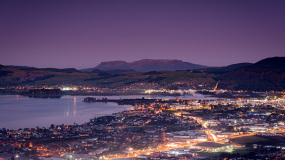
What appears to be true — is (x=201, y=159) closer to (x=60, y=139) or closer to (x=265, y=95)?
(x=60, y=139)

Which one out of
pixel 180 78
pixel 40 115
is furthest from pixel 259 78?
pixel 40 115

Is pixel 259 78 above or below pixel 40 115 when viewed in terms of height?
above

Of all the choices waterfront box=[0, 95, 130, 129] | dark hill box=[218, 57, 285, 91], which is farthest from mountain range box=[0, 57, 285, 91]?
waterfront box=[0, 95, 130, 129]

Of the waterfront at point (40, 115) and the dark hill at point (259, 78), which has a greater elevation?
the dark hill at point (259, 78)

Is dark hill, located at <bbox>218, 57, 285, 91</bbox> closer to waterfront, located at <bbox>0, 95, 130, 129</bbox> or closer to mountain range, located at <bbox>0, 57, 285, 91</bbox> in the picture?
mountain range, located at <bbox>0, 57, 285, 91</bbox>

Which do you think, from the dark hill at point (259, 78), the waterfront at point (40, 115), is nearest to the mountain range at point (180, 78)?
the dark hill at point (259, 78)

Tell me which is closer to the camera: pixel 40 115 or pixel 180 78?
pixel 40 115

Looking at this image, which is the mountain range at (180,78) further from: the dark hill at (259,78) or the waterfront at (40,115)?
the waterfront at (40,115)

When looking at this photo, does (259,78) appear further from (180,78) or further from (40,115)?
(40,115)

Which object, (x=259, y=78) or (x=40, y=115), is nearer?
(x=40, y=115)

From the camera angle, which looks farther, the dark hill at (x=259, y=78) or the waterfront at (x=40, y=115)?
the dark hill at (x=259, y=78)
